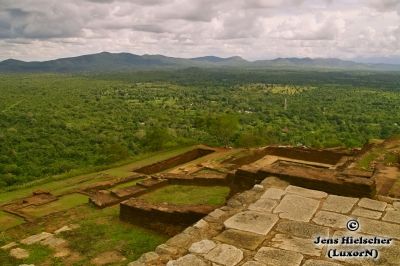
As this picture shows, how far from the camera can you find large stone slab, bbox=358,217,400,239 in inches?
189

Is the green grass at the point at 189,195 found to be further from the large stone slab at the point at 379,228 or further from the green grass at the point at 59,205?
the large stone slab at the point at 379,228

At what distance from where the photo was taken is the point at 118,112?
2751 inches

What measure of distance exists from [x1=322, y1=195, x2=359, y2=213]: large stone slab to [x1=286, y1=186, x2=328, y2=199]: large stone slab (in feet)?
0.41

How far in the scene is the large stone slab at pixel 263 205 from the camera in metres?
5.59

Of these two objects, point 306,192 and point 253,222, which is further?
point 306,192

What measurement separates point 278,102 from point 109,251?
83.3m

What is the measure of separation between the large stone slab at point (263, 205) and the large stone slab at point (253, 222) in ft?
0.47

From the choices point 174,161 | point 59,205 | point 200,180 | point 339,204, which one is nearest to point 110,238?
point 339,204

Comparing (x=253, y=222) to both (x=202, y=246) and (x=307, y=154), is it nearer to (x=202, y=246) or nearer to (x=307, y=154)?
(x=202, y=246)

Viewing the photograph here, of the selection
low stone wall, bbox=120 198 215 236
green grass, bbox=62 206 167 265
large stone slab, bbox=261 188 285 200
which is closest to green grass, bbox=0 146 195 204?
green grass, bbox=62 206 167 265

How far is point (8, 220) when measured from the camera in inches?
459

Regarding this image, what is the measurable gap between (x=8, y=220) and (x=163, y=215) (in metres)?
6.00

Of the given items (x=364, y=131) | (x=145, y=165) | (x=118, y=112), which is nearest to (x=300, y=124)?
(x=364, y=131)

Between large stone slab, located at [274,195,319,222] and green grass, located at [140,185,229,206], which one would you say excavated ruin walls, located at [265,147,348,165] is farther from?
large stone slab, located at [274,195,319,222]
